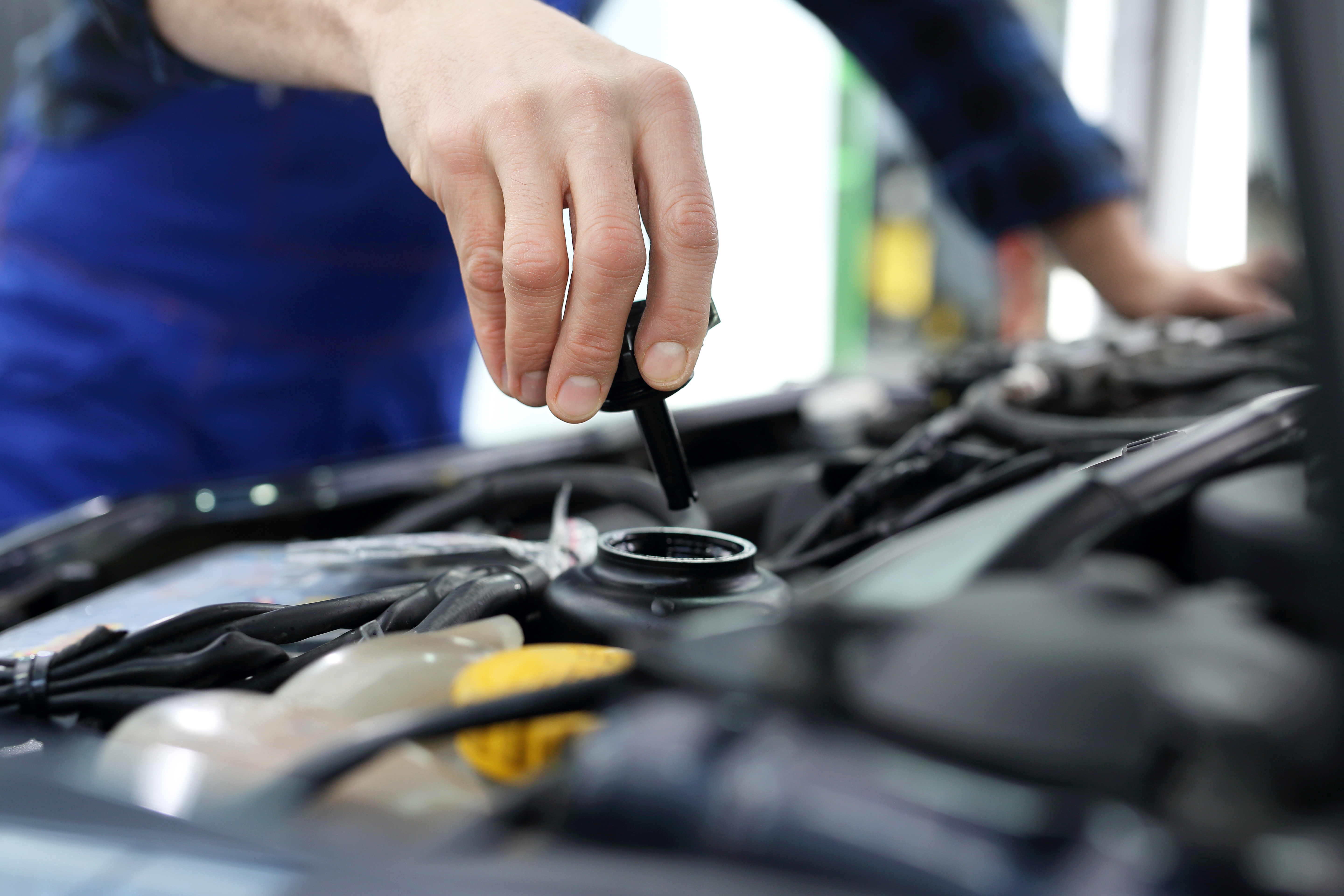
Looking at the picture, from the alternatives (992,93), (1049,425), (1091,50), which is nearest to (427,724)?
(1049,425)

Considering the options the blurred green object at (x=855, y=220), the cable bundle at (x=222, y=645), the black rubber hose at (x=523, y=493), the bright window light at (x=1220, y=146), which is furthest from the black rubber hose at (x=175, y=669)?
the blurred green object at (x=855, y=220)

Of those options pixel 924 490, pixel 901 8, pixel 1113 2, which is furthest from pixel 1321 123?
pixel 1113 2

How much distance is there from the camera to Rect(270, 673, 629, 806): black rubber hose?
22 centimetres

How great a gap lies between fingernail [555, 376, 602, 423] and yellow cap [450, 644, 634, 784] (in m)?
0.14

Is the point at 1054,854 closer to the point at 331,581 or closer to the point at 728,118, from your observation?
the point at 331,581

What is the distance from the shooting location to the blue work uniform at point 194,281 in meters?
Result: 0.87

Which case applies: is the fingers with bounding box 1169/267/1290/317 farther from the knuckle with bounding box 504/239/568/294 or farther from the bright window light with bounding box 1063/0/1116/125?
the bright window light with bounding box 1063/0/1116/125

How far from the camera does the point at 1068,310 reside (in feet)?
8.11

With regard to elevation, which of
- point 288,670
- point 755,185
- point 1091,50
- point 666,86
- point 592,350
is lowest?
point 288,670

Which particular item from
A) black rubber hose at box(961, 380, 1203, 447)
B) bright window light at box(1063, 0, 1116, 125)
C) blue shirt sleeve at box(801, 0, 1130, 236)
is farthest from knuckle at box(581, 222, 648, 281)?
bright window light at box(1063, 0, 1116, 125)

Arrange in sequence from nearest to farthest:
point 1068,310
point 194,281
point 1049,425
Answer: point 1049,425, point 194,281, point 1068,310

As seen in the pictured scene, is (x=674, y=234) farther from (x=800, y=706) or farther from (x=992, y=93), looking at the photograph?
(x=992, y=93)

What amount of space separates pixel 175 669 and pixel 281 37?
0.39 meters

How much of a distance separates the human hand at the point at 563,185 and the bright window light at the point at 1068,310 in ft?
6.62
